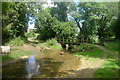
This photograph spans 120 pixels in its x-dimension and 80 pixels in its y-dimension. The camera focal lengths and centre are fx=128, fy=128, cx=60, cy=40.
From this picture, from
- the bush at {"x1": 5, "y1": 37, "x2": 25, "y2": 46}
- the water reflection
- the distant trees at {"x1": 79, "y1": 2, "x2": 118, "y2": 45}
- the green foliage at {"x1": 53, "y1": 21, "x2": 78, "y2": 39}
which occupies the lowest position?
the water reflection

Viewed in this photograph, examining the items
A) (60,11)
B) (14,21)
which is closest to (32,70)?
(14,21)

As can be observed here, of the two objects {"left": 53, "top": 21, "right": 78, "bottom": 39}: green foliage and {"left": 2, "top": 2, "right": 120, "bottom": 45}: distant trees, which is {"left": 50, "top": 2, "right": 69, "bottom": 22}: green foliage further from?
{"left": 53, "top": 21, "right": 78, "bottom": 39}: green foliage

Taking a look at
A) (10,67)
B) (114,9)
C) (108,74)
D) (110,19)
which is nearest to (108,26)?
(110,19)

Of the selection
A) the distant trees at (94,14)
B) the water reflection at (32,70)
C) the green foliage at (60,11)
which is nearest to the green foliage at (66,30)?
the green foliage at (60,11)

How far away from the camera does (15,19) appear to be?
55.5 ft

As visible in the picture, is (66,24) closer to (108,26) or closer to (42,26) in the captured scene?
(42,26)

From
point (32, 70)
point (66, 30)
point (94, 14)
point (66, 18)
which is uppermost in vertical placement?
point (94, 14)

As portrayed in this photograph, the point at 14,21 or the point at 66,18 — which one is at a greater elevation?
the point at 66,18

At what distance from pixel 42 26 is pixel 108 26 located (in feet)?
41.6

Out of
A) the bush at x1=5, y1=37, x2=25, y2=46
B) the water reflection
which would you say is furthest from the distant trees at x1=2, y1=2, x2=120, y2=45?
the water reflection

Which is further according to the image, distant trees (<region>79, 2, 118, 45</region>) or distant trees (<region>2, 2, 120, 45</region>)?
distant trees (<region>79, 2, 118, 45</region>)

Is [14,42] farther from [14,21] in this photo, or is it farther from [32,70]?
[32,70]

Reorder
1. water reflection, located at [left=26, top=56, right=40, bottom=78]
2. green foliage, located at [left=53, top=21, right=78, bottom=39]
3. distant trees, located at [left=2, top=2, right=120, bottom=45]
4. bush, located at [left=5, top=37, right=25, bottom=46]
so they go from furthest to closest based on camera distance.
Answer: green foliage, located at [left=53, top=21, right=78, bottom=39]
distant trees, located at [left=2, top=2, right=120, bottom=45]
bush, located at [left=5, top=37, right=25, bottom=46]
water reflection, located at [left=26, top=56, right=40, bottom=78]

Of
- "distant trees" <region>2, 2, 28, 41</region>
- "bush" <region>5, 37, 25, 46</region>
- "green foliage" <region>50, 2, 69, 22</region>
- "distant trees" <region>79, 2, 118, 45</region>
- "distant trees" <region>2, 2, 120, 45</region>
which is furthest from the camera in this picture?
"green foliage" <region>50, 2, 69, 22</region>
